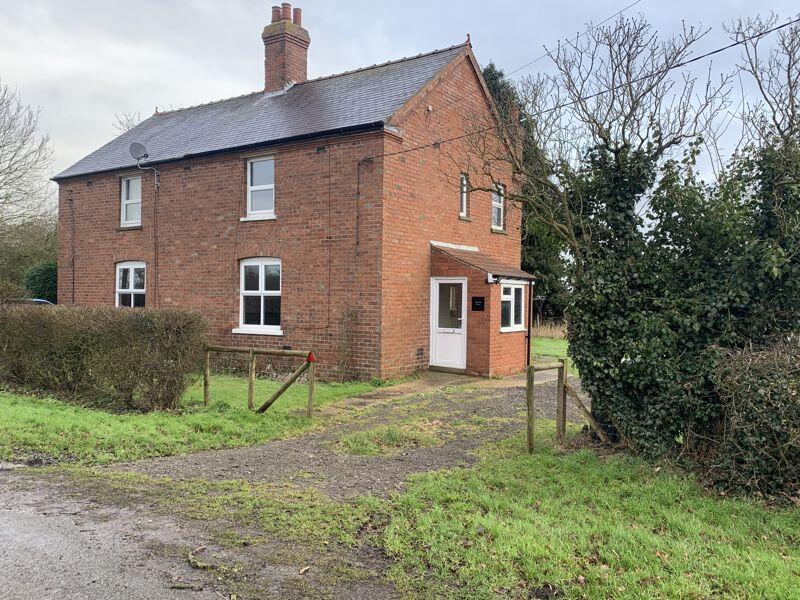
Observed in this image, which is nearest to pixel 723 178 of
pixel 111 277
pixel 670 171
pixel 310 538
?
pixel 670 171

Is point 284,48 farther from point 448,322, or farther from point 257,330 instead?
point 448,322

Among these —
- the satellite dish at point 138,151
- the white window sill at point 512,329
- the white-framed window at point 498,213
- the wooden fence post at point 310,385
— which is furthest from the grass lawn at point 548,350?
the satellite dish at point 138,151

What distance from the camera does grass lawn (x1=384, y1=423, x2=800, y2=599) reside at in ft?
12.8

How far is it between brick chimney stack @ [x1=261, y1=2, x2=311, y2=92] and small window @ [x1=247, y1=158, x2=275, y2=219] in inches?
182

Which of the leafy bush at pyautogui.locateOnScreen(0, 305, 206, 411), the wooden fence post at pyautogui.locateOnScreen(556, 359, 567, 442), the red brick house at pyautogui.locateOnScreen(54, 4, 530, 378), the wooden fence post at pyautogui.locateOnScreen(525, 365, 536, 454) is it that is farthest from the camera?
the red brick house at pyautogui.locateOnScreen(54, 4, 530, 378)

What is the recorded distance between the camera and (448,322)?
1512 cm

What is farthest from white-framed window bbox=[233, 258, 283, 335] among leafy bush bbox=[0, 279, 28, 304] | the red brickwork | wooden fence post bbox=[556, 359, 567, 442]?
wooden fence post bbox=[556, 359, 567, 442]

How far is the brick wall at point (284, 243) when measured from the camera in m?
13.6

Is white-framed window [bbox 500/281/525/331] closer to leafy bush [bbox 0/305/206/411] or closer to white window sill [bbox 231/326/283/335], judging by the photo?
white window sill [bbox 231/326/283/335]

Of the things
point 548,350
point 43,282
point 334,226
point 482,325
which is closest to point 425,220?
point 334,226

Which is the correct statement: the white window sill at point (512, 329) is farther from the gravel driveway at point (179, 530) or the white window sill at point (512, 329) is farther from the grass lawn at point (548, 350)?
the gravel driveway at point (179, 530)

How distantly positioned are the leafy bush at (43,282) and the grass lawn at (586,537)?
823 inches

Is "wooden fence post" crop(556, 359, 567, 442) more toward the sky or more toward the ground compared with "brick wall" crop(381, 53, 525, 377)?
more toward the ground

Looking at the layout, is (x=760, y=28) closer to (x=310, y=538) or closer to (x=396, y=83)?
(x=310, y=538)
